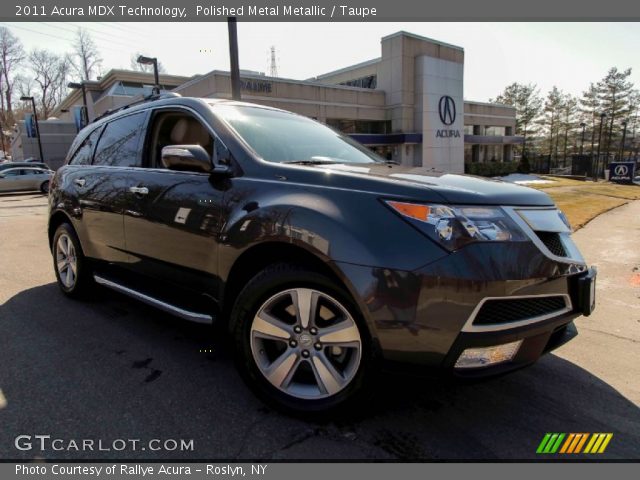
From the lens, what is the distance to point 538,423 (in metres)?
2.52

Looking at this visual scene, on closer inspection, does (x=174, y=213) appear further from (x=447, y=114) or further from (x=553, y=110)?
(x=553, y=110)

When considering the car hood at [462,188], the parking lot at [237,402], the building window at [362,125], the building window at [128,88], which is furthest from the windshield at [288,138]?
the building window at [128,88]

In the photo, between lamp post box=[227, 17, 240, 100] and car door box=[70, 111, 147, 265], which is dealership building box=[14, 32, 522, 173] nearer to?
lamp post box=[227, 17, 240, 100]

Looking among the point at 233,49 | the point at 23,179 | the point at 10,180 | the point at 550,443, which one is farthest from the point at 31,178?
the point at 550,443

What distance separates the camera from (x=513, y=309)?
2148mm

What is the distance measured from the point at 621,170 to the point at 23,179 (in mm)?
41879

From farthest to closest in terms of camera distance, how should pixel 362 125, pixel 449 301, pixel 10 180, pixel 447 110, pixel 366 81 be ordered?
pixel 366 81 → pixel 447 110 → pixel 362 125 → pixel 10 180 → pixel 449 301

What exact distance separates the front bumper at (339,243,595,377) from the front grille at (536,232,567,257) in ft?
0.54

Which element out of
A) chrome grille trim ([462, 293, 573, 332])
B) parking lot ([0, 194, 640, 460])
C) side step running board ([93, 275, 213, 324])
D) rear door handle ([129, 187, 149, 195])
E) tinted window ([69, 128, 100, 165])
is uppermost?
tinted window ([69, 128, 100, 165])

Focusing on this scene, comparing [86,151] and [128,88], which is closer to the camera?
[86,151]

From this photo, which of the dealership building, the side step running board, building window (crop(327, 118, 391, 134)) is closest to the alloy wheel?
the side step running board

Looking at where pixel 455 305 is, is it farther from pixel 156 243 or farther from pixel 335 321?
pixel 156 243

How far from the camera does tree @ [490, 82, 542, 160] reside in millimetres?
70125
